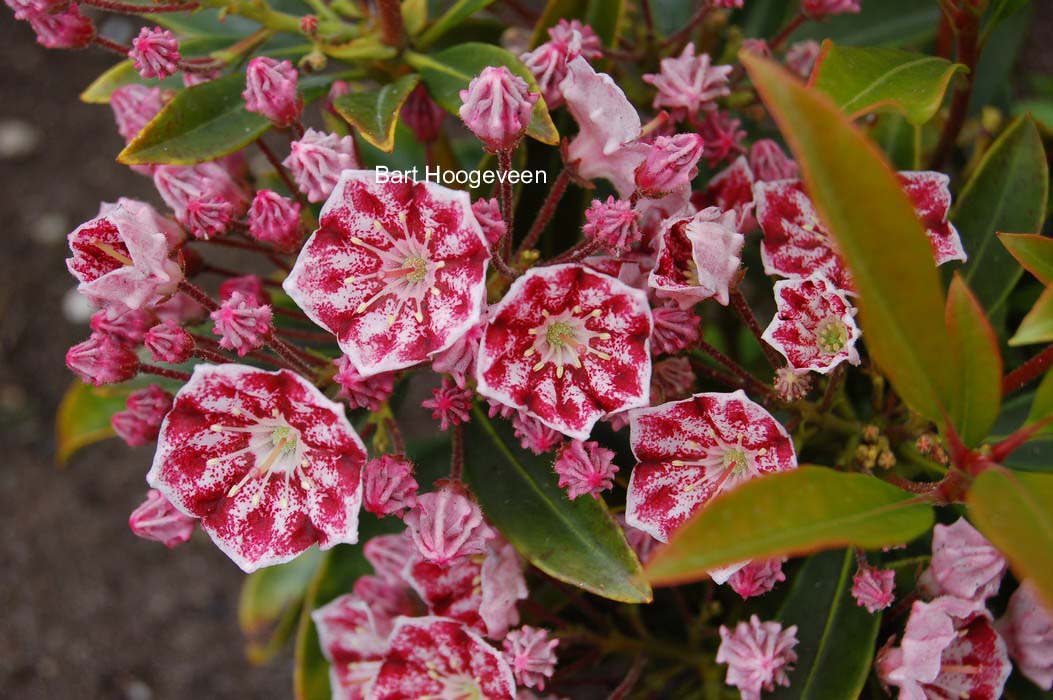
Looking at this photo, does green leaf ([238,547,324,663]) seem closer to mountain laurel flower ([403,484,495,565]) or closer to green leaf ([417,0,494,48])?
mountain laurel flower ([403,484,495,565])

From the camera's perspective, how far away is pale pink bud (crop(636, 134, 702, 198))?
51.2 inches

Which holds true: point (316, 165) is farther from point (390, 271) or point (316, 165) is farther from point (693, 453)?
point (693, 453)

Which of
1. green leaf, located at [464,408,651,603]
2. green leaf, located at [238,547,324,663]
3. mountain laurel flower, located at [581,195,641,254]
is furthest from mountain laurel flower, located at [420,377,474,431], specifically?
green leaf, located at [238,547,324,663]

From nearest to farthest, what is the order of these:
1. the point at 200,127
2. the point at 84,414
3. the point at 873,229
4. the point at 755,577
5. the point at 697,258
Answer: the point at 873,229 < the point at 697,258 < the point at 755,577 < the point at 200,127 < the point at 84,414

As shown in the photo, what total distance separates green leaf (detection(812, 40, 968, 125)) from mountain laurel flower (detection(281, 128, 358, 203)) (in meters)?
0.65

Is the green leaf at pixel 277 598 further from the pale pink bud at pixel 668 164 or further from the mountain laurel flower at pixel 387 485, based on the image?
the pale pink bud at pixel 668 164

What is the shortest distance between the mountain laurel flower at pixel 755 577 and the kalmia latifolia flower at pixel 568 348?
0.30m

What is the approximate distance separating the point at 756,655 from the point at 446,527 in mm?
481

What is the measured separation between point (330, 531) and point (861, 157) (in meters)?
0.81

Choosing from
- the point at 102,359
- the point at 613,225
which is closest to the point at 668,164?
the point at 613,225

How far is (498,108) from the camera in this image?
50.9 inches

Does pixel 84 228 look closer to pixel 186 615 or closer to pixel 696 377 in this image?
pixel 696 377

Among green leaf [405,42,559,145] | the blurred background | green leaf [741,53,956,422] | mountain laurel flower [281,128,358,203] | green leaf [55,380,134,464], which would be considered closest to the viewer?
green leaf [741,53,956,422]

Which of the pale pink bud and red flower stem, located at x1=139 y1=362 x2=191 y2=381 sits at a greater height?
the pale pink bud
